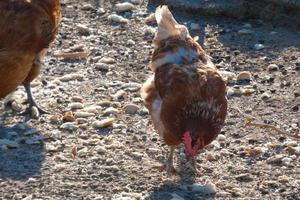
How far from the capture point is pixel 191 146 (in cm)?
626

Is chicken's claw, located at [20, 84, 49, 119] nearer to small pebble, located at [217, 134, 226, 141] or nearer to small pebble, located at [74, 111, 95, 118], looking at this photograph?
small pebble, located at [74, 111, 95, 118]

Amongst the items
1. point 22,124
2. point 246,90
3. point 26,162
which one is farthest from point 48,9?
point 246,90

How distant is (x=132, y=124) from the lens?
24.3ft

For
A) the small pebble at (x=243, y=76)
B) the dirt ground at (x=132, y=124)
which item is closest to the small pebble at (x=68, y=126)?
the dirt ground at (x=132, y=124)

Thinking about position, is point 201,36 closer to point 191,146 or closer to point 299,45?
point 299,45

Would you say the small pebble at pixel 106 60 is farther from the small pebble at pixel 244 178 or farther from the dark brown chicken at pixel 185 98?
the small pebble at pixel 244 178

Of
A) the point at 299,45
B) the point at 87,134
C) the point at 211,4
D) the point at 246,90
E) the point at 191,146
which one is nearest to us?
the point at 191,146

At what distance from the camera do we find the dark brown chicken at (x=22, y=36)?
7.19 m

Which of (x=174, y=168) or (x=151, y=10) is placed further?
(x=151, y=10)

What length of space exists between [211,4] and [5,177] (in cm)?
395

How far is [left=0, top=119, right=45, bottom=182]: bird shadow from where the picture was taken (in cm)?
655

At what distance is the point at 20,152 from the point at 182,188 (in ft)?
4.63

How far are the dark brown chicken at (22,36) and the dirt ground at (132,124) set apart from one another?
1.43 ft

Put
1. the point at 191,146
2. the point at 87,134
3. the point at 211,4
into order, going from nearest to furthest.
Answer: the point at 191,146
the point at 87,134
the point at 211,4
